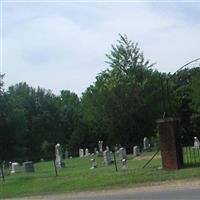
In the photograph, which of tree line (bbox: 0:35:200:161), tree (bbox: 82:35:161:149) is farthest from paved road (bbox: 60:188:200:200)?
tree (bbox: 82:35:161:149)

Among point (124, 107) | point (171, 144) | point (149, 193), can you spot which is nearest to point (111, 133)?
point (124, 107)

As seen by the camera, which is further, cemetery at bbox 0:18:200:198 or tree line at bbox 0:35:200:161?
tree line at bbox 0:35:200:161

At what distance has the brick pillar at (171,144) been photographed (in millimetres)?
25031

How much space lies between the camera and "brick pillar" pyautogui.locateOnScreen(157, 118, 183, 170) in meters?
25.0

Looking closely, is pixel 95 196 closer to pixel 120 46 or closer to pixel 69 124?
pixel 120 46

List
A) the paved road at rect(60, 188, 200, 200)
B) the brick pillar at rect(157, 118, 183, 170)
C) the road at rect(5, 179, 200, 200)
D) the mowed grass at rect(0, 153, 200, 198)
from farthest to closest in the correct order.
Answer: the brick pillar at rect(157, 118, 183, 170) → the mowed grass at rect(0, 153, 200, 198) → the road at rect(5, 179, 200, 200) → the paved road at rect(60, 188, 200, 200)

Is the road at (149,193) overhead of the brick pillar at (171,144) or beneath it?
beneath

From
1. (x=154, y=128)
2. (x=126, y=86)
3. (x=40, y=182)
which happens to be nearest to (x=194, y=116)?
(x=154, y=128)

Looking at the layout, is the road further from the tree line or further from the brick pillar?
the tree line

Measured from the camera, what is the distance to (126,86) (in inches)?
2667

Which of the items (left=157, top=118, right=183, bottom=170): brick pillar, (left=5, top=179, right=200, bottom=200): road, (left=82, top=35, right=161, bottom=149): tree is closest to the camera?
(left=5, top=179, right=200, bottom=200): road

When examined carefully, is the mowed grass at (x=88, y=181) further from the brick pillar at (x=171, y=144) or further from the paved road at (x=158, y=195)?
the paved road at (x=158, y=195)

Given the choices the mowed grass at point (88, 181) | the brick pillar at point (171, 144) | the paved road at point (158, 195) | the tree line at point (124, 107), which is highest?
the tree line at point (124, 107)

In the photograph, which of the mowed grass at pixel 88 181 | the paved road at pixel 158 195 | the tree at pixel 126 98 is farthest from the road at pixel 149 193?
the tree at pixel 126 98
